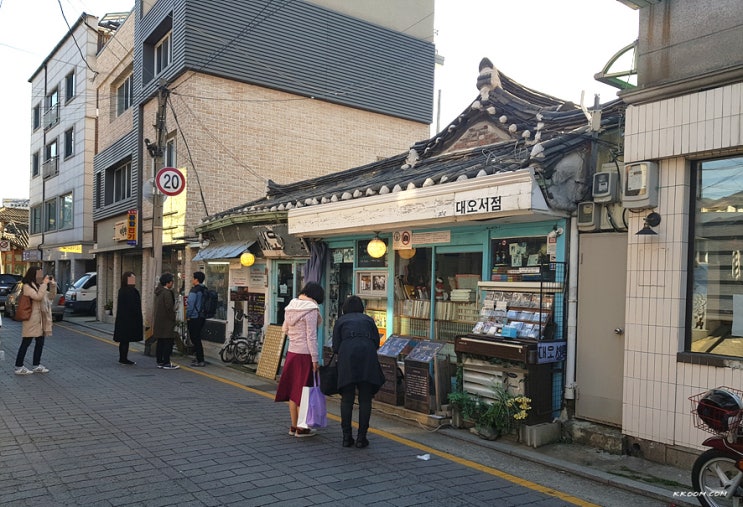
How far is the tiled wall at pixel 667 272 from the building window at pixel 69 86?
→ 30.1 metres

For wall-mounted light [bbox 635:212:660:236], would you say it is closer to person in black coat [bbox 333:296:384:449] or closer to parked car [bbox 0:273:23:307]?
person in black coat [bbox 333:296:384:449]

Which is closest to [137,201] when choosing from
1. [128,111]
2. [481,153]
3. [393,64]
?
[128,111]

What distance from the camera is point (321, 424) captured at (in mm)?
6969

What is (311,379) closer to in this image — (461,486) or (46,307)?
(461,486)

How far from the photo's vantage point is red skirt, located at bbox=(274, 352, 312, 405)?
23.0ft

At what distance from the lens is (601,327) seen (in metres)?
6.95

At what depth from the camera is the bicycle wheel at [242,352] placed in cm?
1304

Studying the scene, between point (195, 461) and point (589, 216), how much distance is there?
5.18 metres

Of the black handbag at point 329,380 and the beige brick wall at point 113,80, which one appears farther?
the beige brick wall at point 113,80

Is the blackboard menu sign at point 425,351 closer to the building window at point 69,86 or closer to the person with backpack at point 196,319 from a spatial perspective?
the person with backpack at point 196,319

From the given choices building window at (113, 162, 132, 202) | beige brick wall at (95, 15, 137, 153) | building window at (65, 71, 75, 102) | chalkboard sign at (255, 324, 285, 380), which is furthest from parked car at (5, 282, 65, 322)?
chalkboard sign at (255, 324, 285, 380)

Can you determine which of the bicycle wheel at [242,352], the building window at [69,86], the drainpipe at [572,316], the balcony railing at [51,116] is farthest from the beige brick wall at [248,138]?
the balcony railing at [51,116]

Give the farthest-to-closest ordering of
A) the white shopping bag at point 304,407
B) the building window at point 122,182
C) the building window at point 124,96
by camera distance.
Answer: the building window at point 124,96, the building window at point 122,182, the white shopping bag at point 304,407

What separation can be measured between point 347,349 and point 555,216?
2987 mm
